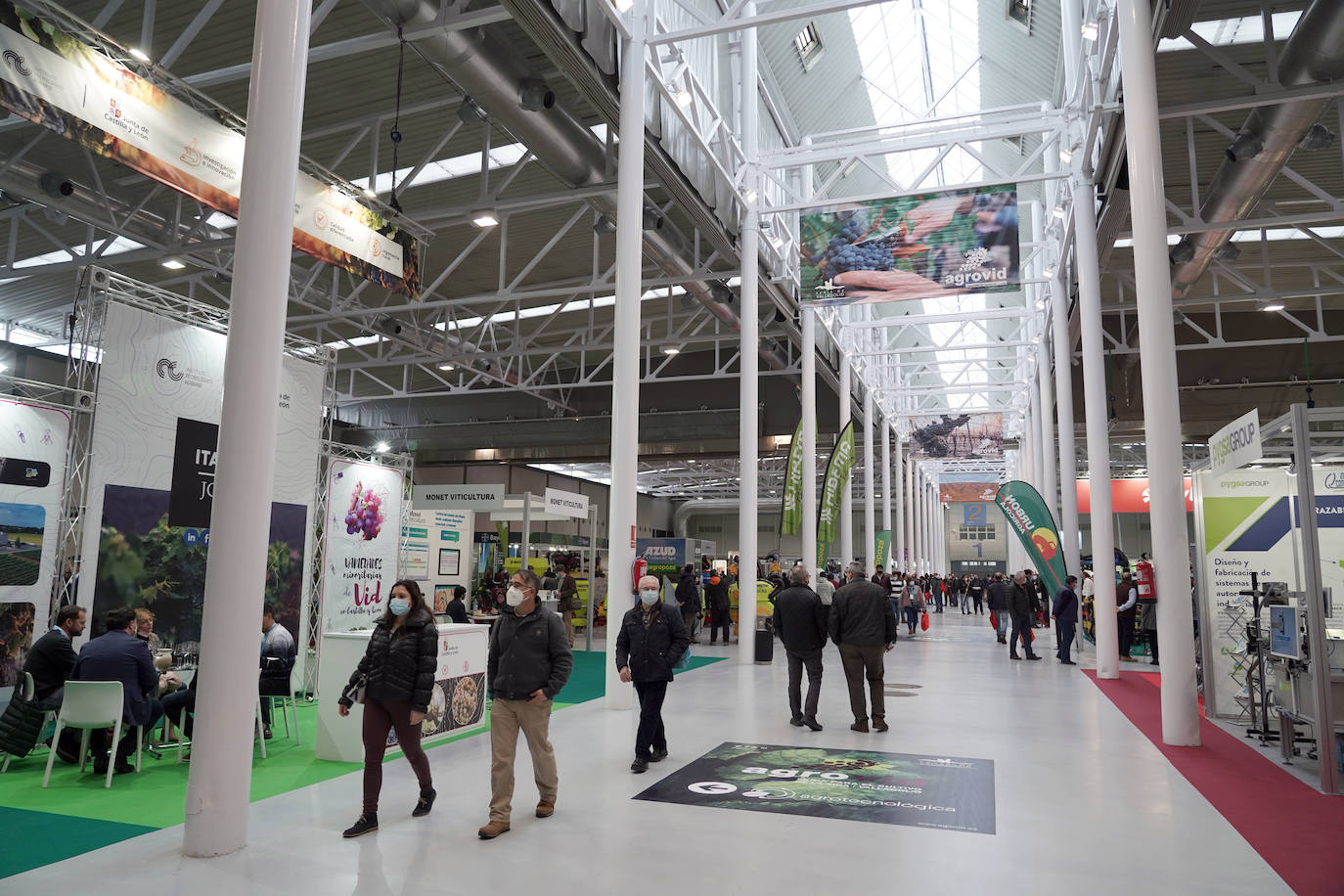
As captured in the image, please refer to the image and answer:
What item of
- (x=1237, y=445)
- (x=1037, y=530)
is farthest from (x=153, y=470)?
(x=1037, y=530)

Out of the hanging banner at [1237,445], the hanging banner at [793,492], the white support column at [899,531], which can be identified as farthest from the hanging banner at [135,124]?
the white support column at [899,531]

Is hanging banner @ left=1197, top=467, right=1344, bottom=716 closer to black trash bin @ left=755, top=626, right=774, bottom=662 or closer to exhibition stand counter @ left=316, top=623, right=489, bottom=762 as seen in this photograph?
black trash bin @ left=755, top=626, right=774, bottom=662

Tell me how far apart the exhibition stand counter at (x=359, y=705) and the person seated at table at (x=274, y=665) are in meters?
0.60

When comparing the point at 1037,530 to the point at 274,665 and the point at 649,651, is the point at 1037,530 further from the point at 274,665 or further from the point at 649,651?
the point at 274,665

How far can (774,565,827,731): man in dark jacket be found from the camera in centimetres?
789

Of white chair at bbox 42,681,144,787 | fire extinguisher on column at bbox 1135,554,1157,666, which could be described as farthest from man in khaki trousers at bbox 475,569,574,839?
fire extinguisher on column at bbox 1135,554,1157,666

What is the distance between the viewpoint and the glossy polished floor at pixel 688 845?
13.1 feet

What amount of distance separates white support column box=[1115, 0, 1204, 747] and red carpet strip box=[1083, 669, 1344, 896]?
455 millimetres

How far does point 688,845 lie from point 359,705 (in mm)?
3177

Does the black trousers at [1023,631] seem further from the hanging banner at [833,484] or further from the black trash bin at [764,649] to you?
the black trash bin at [764,649]

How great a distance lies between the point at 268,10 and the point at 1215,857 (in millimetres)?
6613

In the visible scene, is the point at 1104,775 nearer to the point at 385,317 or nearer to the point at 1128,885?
the point at 1128,885

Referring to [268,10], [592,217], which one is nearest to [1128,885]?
[268,10]

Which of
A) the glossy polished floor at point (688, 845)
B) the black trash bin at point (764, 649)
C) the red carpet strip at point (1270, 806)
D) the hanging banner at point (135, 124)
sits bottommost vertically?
the glossy polished floor at point (688, 845)
